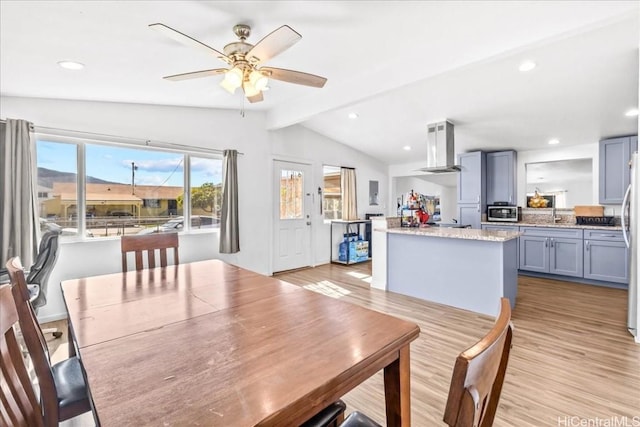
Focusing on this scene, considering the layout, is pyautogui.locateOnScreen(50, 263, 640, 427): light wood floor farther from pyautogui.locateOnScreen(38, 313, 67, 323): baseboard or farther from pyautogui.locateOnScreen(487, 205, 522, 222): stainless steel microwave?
pyautogui.locateOnScreen(487, 205, 522, 222): stainless steel microwave

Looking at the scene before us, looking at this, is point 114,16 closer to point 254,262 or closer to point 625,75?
point 254,262

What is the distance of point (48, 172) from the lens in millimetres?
3152

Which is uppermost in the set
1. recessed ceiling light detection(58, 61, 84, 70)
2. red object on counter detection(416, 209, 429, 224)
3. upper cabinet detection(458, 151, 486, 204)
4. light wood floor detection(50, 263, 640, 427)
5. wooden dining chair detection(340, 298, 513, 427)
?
recessed ceiling light detection(58, 61, 84, 70)

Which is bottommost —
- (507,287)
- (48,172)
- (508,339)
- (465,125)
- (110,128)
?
(507,287)

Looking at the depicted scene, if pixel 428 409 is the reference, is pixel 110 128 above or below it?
above

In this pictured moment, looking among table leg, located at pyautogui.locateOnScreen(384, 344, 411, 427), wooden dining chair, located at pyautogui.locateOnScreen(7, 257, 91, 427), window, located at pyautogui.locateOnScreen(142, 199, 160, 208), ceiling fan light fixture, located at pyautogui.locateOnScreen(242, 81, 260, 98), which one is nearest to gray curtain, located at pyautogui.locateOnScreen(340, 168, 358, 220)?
window, located at pyautogui.locateOnScreen(142, 199, 160, 208)

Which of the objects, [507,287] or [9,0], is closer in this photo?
[9,0]

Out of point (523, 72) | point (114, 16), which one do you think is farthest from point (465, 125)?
point (114, 16)

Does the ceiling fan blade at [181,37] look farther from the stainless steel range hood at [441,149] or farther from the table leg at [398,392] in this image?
the stainless steel range hood at [441,149]

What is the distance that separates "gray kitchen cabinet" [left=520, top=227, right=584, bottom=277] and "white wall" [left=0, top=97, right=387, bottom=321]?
11.3 ft

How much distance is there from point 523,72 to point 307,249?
4.06m

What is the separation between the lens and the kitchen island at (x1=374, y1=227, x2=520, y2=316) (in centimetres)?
318

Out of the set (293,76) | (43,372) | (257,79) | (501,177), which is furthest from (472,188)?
(43,372)

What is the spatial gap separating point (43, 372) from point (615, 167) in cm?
629
